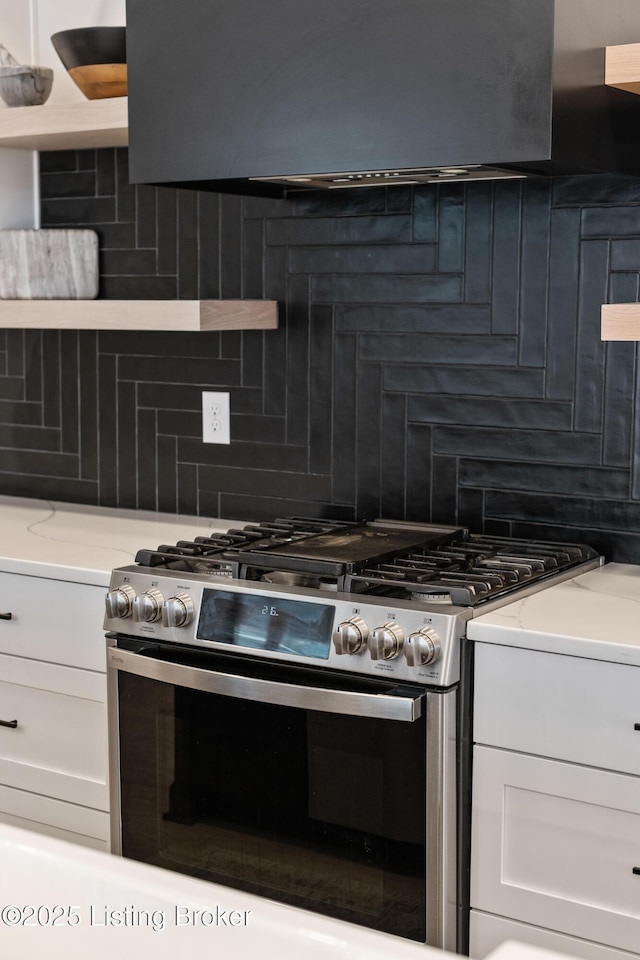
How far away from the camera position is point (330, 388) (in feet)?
9.91

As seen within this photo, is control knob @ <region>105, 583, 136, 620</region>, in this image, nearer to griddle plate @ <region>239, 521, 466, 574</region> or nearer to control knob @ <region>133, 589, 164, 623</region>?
control knob @ <region>133, 589, 164, 623</region>

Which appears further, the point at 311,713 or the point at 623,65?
the point at 311,713

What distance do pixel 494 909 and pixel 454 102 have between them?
1.48 m

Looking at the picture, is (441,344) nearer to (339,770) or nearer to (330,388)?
(330,388)

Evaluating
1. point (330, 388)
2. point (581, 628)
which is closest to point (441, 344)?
point (330, 388)

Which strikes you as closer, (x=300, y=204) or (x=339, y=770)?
(x=339, y=770)

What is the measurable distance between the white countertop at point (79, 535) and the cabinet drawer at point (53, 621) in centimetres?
3

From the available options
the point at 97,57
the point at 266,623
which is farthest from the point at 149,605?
the point at 97,57

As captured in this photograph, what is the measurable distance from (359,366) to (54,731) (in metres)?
1.15

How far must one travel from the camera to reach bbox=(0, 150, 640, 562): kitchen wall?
2.64m

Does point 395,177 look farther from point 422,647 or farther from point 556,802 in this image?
point 556,802

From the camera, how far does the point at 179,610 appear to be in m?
2.38

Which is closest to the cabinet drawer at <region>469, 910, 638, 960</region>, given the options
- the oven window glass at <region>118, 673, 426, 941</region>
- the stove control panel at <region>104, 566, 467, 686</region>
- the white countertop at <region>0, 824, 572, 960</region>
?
the oven window glass at <region>118, 673, 426, 941</region>

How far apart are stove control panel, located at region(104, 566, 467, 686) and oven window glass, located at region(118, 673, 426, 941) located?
105 millimetres
